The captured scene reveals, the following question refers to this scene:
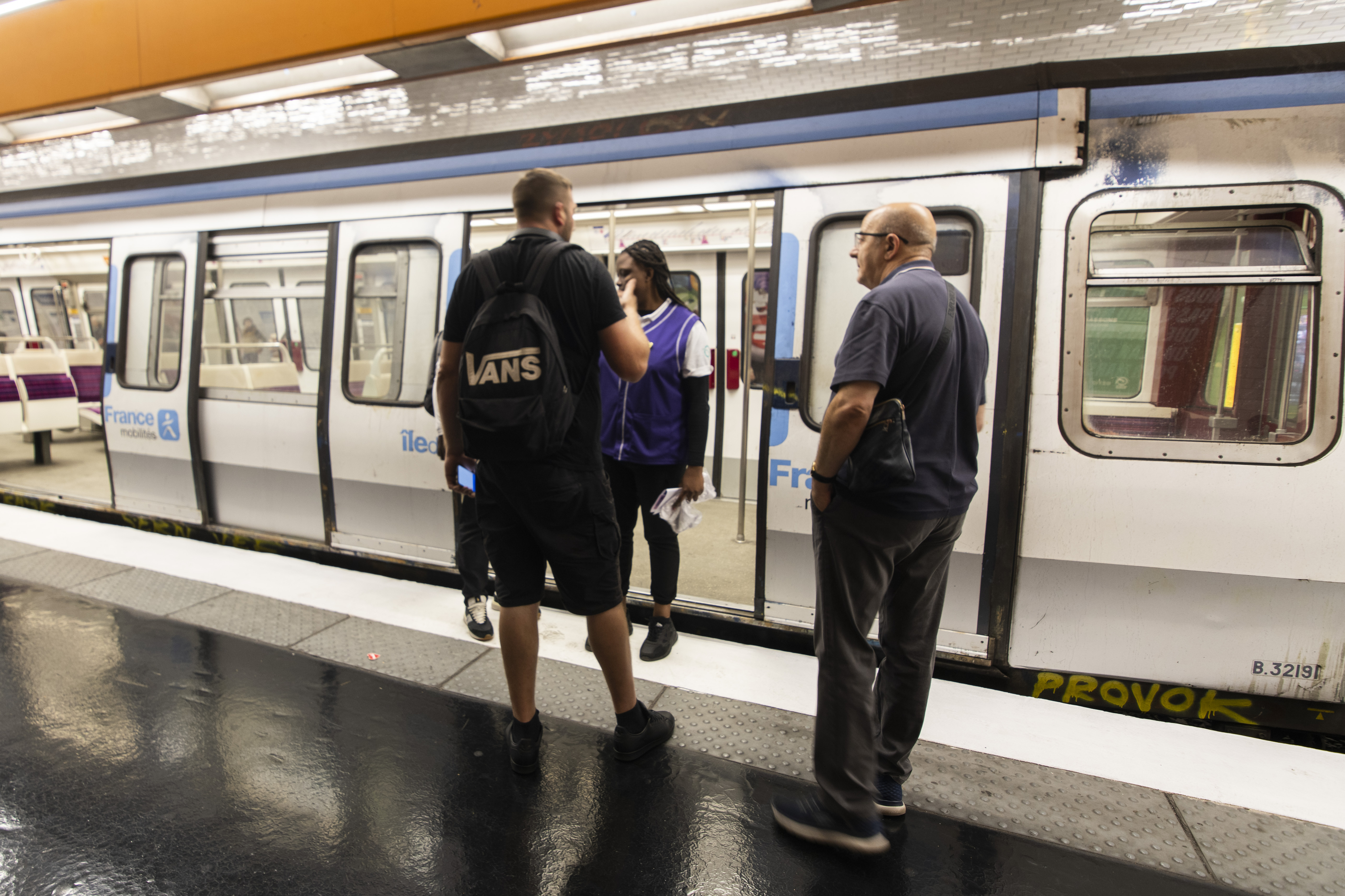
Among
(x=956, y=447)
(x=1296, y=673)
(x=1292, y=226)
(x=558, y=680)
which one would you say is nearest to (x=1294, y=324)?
(x=1292, y=226)

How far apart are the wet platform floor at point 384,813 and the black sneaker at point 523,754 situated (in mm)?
48

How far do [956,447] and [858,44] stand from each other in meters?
1.83

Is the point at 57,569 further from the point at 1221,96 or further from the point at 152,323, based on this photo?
the point at 1221,96

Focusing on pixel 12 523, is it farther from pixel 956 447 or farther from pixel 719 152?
pixel 956 447

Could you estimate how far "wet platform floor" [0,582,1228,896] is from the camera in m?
1.77

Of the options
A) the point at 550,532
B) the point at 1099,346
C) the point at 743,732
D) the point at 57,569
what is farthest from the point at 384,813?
the point at 57,569

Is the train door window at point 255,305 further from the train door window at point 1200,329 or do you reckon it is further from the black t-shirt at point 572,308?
the train door window at point 1200,329

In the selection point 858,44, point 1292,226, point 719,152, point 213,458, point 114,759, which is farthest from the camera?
point 213,458

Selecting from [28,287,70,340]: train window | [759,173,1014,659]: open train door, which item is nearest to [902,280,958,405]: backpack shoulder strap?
[759,173,1014,659]: open train door

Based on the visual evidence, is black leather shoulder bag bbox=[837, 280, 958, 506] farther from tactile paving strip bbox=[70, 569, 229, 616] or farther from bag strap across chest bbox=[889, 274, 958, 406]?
tactile paving strip bbox=[70, 569, 229, 616]

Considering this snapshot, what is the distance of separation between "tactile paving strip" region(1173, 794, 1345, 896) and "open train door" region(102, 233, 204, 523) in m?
5.60

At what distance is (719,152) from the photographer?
3.02 meters

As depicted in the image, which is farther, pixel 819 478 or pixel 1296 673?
pixel 1296 673

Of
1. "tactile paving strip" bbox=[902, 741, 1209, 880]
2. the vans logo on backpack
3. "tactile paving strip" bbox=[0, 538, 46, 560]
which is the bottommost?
"tactile paving strip" bbox=[902, 741, 1209, 880]
